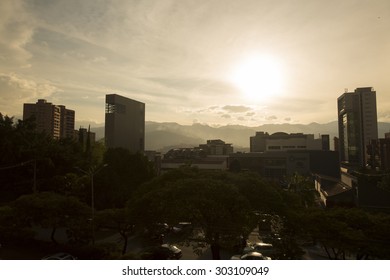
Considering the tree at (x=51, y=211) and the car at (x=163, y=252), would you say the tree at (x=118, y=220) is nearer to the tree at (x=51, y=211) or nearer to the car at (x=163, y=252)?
the tree at (x=51, y=211)

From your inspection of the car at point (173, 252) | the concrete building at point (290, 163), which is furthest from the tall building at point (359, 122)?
the car at point (173, 252)

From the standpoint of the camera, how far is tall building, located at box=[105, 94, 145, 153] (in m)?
65.6

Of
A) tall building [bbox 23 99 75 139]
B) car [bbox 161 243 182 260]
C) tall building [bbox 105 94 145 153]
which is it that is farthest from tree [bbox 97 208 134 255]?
tall building [bbox 23 99 75 139]

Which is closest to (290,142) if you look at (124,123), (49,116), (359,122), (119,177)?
(359,122)

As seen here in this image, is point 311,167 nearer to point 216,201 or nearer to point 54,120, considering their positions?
point 216,201

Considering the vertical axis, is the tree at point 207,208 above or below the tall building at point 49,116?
below

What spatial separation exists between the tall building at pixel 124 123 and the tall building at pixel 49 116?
50.6 ft

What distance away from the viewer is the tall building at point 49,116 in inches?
3044

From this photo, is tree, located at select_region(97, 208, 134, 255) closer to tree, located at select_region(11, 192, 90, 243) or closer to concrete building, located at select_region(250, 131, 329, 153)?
tree, located at select_region(11, 192, 90, 243)

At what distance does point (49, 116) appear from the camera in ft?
264

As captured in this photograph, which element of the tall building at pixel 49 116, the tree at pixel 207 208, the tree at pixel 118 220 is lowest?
the tree at pixel 118 220

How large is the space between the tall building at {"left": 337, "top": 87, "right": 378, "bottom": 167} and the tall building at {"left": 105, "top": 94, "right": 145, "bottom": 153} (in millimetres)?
60785

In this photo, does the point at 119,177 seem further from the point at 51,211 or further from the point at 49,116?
the point at 49,116

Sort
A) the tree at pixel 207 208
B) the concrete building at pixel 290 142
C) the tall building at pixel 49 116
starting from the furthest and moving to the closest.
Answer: the tall building at pixel 49 116
the concrete building at pixel 290 142
the tree at pixel 207 208
